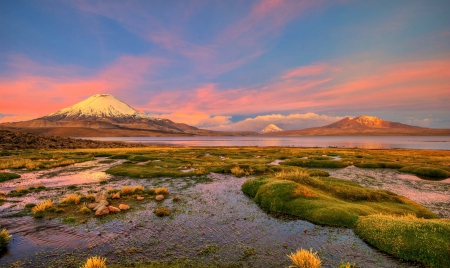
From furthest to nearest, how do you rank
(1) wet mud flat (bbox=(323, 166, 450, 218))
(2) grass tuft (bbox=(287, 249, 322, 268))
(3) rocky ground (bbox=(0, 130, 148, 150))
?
(3) rocky ground (bbox=(0, 130, 148, 150)) → (1) wet mud flat (bbox=(323, 166, 450, 218)) → (2) grass tuft (bbox=(287, 249, 322, 268))

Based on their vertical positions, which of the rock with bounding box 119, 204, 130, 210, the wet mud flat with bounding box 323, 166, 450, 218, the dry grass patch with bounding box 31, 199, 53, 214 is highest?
the dry grass patch with bounding box 31, 199, 53, 214

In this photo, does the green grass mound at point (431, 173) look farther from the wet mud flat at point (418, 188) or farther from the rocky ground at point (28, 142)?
the rocky ground at point (28, 142)

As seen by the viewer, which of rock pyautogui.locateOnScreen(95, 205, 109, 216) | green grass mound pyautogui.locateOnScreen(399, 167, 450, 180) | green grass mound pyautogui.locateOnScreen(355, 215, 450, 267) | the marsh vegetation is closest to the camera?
green grass mound pyautogui.locateOnScreen(355, 215, 450, 267)

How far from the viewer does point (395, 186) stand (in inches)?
1174

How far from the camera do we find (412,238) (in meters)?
12.4

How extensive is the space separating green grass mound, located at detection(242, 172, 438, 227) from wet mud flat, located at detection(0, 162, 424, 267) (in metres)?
1.27

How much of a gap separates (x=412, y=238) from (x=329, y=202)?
23.6 ft

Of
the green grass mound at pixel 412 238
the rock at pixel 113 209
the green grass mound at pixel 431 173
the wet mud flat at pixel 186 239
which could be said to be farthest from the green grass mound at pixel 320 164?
the rock at pixel 113 209

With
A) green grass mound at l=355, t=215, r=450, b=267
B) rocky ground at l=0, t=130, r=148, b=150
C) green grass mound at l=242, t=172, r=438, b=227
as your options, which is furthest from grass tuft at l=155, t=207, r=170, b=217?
rocky ground at l=0, t=130, r=148, b=150

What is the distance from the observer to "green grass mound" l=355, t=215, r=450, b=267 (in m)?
11.4

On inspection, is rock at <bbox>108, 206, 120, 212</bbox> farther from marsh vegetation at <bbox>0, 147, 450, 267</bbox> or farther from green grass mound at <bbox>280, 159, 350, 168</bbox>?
green grass mound at <bbox>280, 159, 350, 168</bbox>

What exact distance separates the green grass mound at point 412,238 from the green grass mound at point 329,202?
2068 mm

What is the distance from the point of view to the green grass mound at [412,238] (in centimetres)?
1141

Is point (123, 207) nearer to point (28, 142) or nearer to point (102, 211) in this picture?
point (102, 211)
